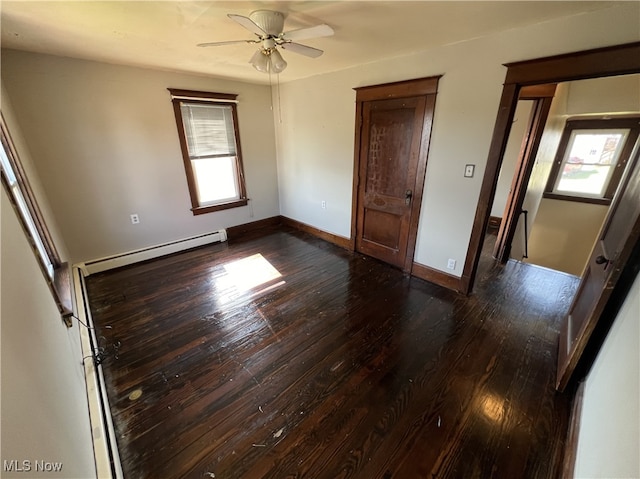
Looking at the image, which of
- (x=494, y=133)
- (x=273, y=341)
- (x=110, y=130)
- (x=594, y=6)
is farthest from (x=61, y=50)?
(x=594, y=6)

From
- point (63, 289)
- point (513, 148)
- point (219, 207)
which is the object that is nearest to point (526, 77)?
point (513, 148)

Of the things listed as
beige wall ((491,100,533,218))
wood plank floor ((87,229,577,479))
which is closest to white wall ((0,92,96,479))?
wood plank floor ((87,229,577,479))

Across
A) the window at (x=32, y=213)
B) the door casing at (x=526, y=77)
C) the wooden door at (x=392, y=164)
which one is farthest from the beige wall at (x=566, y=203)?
the window at (x=32, y=213)

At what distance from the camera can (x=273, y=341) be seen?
2.08 m

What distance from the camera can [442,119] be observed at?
96.7 inches

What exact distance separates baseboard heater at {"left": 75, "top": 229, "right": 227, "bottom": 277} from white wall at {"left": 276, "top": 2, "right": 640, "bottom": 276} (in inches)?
60.1

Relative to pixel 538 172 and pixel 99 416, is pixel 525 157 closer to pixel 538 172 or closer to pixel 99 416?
pixel 538 172

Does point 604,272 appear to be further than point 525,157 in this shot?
No

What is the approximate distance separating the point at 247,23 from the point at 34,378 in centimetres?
191

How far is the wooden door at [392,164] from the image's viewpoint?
2613mm

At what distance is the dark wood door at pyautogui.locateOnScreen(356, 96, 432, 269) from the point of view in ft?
8.86

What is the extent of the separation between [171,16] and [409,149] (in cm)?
226

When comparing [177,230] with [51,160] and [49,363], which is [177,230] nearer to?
[51,160]

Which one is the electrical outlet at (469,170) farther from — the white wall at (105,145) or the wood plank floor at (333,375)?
the white wall at (105,145)
